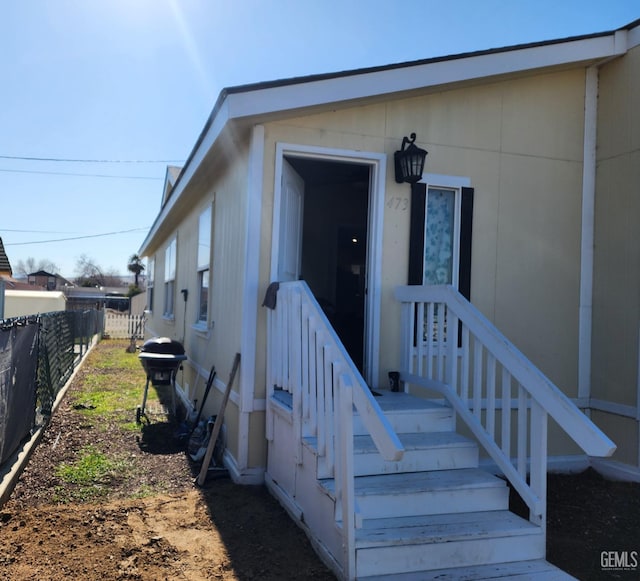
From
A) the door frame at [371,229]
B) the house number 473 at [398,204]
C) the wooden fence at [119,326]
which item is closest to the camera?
the door frame at [371,229]

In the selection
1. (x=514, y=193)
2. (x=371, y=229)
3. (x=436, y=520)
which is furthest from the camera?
(x=514, y=193)

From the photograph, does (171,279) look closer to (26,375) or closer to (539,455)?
(26,375)

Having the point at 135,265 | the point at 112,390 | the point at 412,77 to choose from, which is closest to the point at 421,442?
the point at 412,77

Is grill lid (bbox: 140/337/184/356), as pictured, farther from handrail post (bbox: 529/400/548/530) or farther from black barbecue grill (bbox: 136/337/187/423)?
handrail post (bbox: 529/400/548/530)

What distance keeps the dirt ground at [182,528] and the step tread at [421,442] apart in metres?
0.69

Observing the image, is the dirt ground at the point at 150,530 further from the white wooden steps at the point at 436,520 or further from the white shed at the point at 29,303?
the white shed at the point at 29,303

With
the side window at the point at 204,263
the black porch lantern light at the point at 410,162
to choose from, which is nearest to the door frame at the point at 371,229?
the black porch lantern light at the point at 410,162

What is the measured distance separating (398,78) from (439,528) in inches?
135

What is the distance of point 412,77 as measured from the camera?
433 centimetres

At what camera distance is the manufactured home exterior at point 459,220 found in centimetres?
424

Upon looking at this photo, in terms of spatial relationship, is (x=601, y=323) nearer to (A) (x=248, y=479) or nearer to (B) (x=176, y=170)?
(A) (x=248, y=479)

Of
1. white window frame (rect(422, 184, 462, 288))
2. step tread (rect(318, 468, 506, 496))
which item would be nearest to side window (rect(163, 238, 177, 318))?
white window frame (rect(422, 184, 462, 288))

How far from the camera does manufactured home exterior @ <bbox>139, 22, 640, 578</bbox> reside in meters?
4.24

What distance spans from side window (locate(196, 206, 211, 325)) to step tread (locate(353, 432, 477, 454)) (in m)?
3.22
